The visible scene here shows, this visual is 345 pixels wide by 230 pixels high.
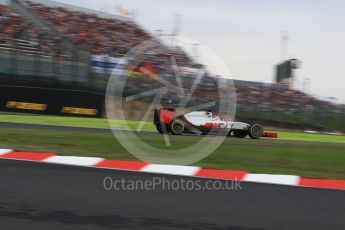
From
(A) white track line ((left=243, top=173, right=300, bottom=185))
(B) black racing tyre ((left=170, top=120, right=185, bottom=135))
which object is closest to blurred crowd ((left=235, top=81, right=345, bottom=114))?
(B) black racing tyre ((left=170, top=120, right=185, bottom=135))

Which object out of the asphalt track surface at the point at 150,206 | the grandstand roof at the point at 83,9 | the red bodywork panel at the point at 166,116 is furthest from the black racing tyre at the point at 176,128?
the grandstand roof at the point at 83,9

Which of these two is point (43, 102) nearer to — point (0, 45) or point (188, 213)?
point (0, 45)

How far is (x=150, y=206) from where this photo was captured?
173 inches

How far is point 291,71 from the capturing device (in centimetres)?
3216

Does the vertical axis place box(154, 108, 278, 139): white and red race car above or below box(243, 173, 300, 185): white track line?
below

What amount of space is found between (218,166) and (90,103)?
485 inches

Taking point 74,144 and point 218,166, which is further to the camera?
point 74,144

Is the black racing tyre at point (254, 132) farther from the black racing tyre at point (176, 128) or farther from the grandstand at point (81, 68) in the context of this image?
the black racing tyre at point (176, 128)

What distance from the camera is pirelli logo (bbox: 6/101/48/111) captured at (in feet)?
→ 57.9

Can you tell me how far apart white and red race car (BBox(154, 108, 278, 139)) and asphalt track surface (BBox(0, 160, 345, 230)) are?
706 cm

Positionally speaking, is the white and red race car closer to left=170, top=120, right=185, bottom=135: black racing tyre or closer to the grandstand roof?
left=170, top=120, right=185, bottom=135: black racing tyre

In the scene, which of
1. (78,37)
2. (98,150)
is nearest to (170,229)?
(98,150)

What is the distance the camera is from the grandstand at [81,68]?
1780 centimetres

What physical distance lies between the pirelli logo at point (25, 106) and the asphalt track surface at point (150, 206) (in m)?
12.5
